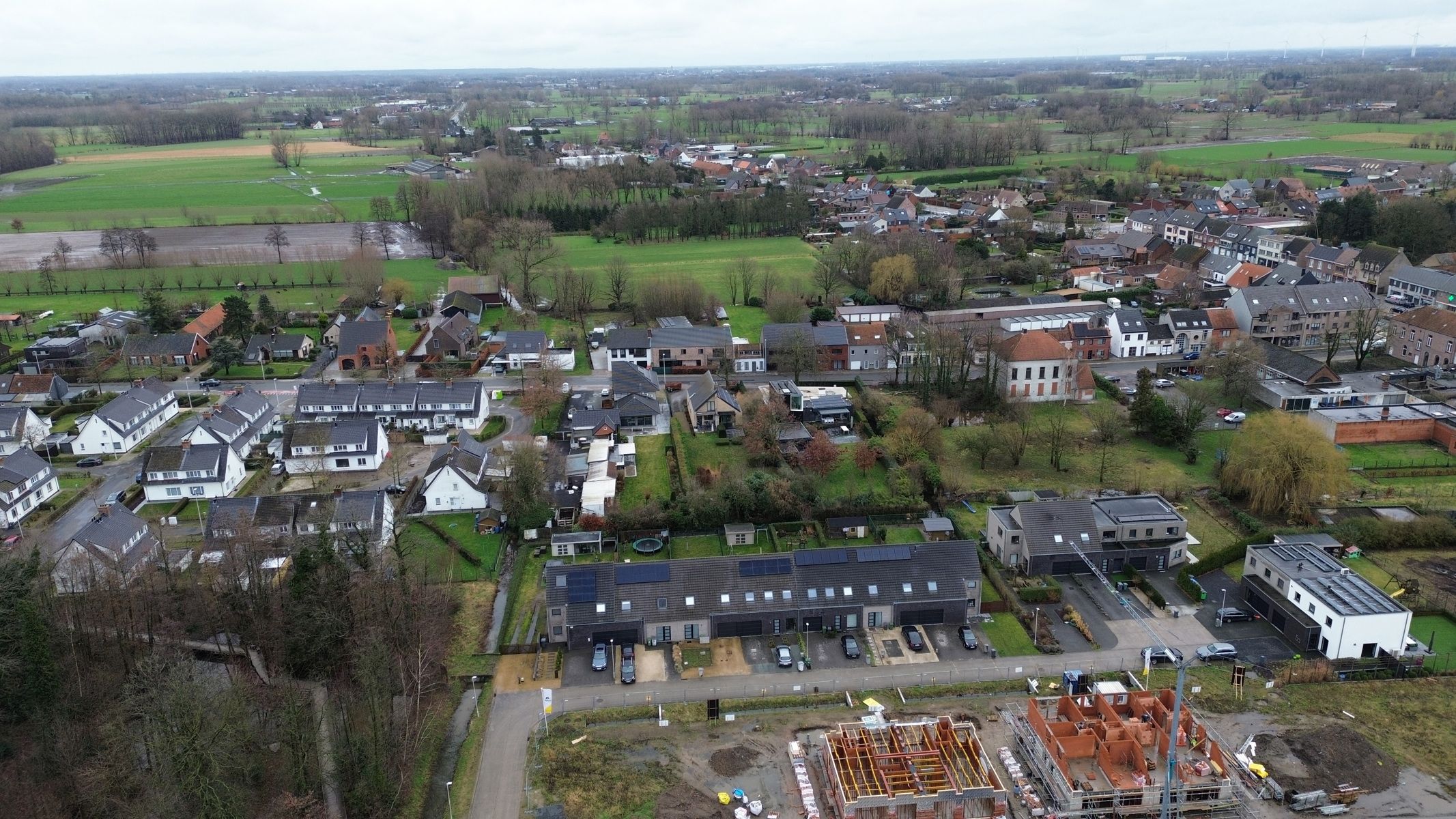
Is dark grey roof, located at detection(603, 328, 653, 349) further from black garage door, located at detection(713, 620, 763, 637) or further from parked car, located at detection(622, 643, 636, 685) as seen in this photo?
parked car, located at detection(622, 643, 636, 685)

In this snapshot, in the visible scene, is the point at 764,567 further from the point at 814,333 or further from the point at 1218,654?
the point at 814,333

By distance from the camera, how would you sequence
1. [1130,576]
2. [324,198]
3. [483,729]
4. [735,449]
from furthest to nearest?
[324,198] < [735,449] < [1130,576] < [483,729]

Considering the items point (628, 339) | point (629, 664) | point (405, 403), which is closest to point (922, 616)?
point (629, 664)

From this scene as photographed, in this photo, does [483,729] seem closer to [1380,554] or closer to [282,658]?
[282,658]

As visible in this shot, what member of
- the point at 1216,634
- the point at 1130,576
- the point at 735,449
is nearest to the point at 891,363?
the point at 735,449

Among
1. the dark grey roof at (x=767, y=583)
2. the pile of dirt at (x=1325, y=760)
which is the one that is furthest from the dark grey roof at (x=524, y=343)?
the pile of dirt at (x=1325, y=760)
